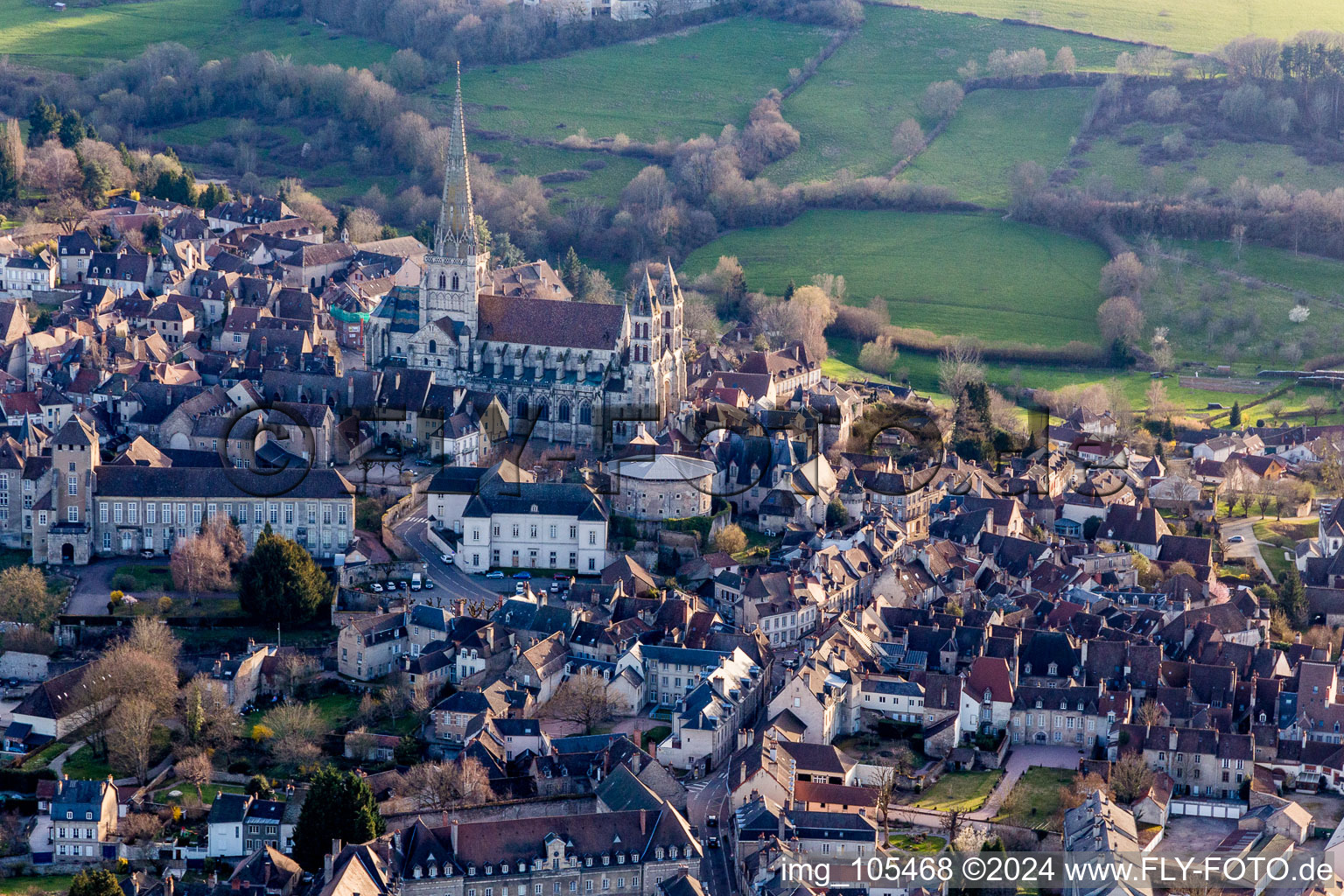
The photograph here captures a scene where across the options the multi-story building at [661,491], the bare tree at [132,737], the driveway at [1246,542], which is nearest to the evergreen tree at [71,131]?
the multi-story building at [661,491]

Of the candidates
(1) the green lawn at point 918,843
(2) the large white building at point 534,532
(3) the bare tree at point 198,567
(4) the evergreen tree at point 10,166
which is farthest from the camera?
(4) the evergreen tree at point 10,166

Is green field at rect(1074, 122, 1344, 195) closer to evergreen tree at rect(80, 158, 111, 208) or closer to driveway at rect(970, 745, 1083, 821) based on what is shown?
evergreen tree at rect(80, 158, 111, 208)

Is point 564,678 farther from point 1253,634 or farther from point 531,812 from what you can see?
point 1253,634

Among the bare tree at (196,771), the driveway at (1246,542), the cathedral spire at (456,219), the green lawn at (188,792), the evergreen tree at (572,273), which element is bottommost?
the green lawn at (188,792)

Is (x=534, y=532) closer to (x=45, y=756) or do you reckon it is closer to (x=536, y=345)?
Answer: (x=536, y=345)

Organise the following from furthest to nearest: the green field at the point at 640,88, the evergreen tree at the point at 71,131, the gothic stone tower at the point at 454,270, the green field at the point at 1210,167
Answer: the green field at the point at 640,88
the green field at the point at 1210,167
the evergreen tree at the point at 71,131
the gothic stone tower at the point at 454,270

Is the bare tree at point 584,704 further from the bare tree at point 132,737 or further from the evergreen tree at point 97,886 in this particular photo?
the evergreen tree at point 97,886

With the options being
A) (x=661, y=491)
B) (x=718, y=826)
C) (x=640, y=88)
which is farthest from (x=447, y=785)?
(x=640, y=88)
